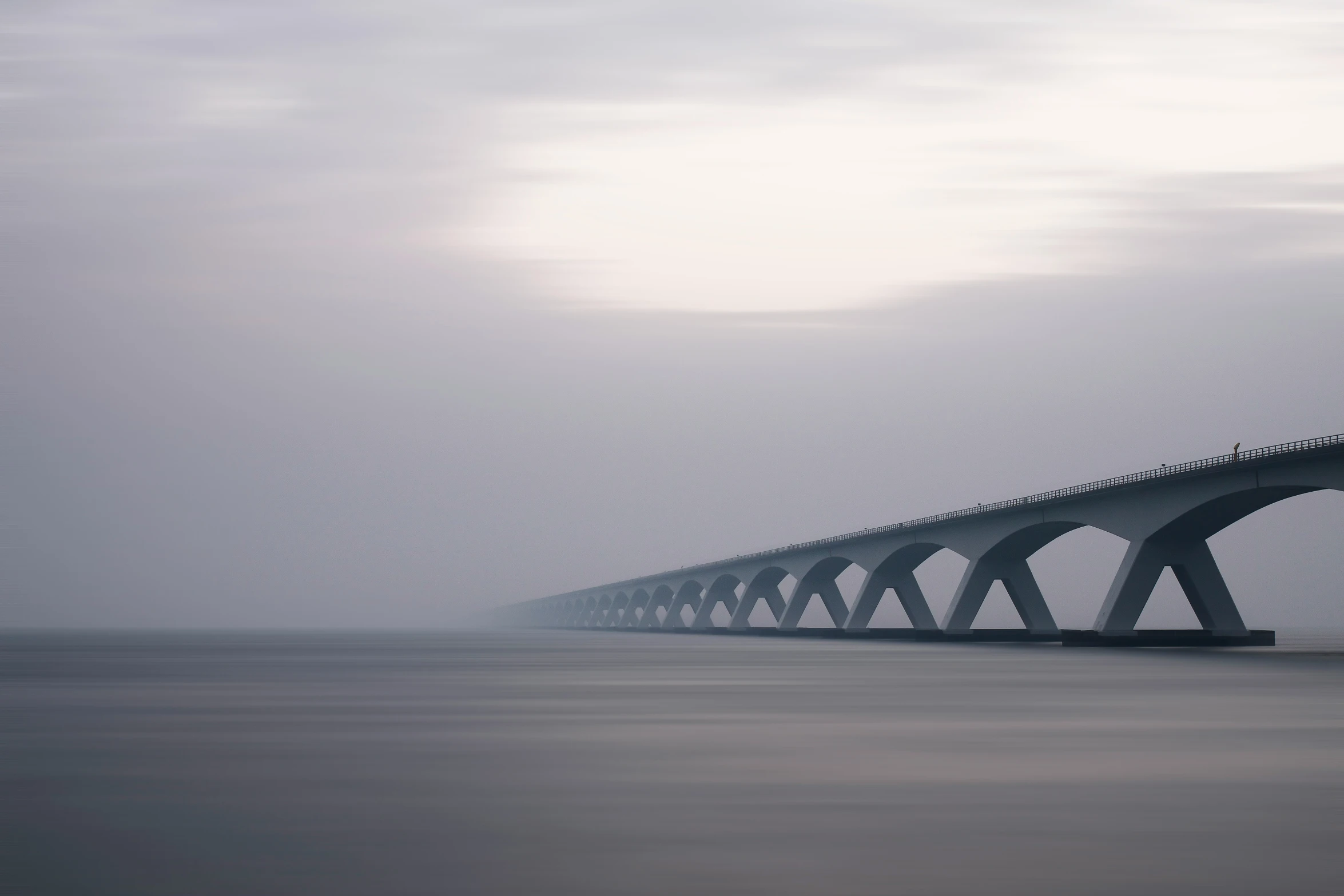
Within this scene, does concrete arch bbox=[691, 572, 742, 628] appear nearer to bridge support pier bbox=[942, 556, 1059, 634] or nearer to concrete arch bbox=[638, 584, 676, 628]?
concrete arch bbox=[638, 584, 676, 628]

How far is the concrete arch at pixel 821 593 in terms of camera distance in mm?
119250

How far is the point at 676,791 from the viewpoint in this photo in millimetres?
14695

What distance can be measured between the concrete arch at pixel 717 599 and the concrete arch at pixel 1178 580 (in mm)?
82539

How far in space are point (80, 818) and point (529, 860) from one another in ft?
14.8

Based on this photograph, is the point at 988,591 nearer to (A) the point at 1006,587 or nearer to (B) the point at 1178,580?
(A) the point at 1006,587

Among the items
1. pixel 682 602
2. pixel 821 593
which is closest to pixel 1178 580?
pixel 821 593

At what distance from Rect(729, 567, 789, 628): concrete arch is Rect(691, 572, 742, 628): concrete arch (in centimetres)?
564

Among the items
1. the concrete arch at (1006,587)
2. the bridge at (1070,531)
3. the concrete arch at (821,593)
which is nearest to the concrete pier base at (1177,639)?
the bridge at (1070,531)

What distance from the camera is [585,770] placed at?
54.5ft

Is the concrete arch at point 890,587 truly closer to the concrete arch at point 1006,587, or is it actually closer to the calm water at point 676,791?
the concrete arch at point 1006,587

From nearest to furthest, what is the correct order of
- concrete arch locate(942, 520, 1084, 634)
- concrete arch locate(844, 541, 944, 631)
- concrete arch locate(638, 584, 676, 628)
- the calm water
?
the calm water
concrete arch locate(942, 520, 1084, 634)
concrete arch locate(844, 541, 944, 631)
concrete arch locate(638, 584, 676, 628)

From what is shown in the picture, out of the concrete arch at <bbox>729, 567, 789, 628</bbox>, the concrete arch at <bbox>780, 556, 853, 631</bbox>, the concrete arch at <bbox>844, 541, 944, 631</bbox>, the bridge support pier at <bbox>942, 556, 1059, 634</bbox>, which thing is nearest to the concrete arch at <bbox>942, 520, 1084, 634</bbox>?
the bridge support pier at <bbox>942, 556, 1059, 634</bbox>

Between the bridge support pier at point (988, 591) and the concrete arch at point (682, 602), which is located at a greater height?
the bridge support pier at point (988, 591)

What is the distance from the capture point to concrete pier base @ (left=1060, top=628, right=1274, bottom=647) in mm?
69125
